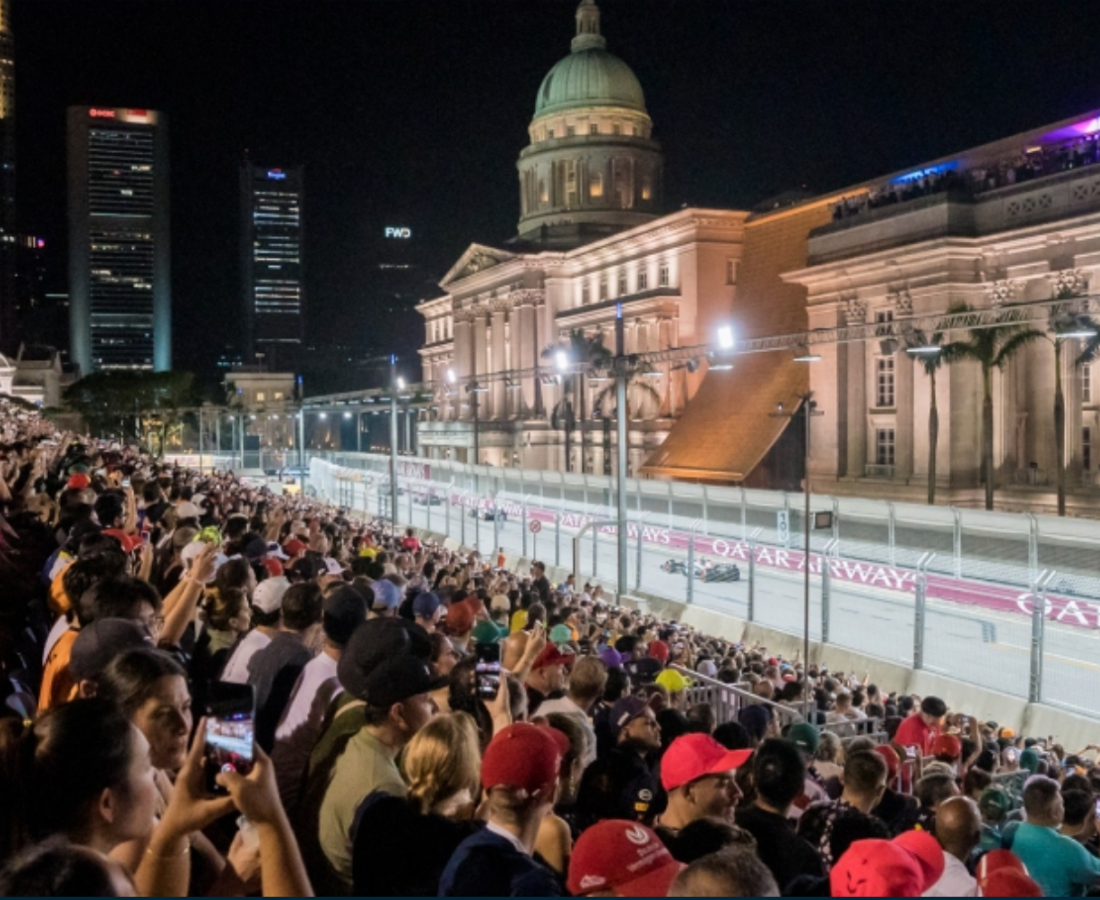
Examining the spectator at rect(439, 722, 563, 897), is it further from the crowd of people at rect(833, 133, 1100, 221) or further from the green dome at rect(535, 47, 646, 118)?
the green dome at rect(535, 47, 646, 118)

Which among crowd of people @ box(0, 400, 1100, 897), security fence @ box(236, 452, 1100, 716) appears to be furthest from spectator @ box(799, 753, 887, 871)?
security fence @ box(236, 452, 1100, 716)

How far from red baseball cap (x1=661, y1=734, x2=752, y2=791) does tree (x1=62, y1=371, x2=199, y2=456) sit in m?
96.9

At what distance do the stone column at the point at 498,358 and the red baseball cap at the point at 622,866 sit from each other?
84986mm

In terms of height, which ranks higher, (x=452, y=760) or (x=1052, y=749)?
(x=452, y=760)

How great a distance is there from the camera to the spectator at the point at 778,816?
189 inches

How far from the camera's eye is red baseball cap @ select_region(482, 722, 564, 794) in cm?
386

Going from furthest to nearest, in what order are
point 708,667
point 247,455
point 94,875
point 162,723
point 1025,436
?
1. point 247,455
2. point 1025,436
3. point 708,667
4. point 162,723
5. point 94,875

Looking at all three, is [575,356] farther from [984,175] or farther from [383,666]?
[383,666]

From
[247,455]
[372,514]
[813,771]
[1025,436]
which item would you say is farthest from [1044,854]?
[247,455]

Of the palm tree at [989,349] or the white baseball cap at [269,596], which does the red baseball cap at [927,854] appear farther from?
the palm tree at [989,349]

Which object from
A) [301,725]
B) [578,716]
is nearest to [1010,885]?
[578,716]

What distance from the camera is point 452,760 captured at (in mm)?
4102

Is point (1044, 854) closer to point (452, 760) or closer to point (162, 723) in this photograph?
point (452, 760)

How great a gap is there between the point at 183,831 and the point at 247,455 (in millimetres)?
78107
